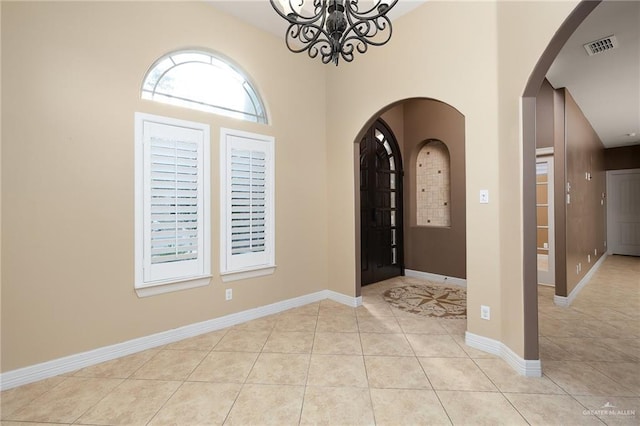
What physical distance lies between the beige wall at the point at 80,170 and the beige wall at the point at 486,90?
2100 mm

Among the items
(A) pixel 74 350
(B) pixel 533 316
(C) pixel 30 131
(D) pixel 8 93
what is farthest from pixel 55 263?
(B) pixel 533 316

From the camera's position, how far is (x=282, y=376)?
220 centimetres

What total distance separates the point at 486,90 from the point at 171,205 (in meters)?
3.13

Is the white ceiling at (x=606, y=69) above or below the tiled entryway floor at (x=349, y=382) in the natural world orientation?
above

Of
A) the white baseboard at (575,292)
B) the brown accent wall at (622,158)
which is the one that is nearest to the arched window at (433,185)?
the white baseboard at (575,292)

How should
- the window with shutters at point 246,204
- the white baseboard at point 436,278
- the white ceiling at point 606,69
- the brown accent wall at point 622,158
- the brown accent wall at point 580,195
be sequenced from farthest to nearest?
the brown accent wall at point 622,158 → the white baseboard at point 436,278 → the brown accent wall at point 580,195 → the window with shutters at point 246,204 → the white ceiling at point 606,69

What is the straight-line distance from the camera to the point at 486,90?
101 inches

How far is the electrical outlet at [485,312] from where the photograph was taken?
2.57 m

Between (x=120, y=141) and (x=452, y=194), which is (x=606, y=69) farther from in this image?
(x=120, y=141)

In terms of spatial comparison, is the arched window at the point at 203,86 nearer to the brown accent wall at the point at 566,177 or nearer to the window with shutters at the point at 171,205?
the window with shutters at the point at 171,205

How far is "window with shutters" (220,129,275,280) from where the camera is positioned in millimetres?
3176

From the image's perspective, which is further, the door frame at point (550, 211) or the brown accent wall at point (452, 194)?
the brown accent wall at point (452, 194)

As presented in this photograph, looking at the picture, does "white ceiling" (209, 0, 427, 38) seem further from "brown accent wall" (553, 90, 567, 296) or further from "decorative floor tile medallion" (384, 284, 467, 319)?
"decorative floor tile medallion" (384, 284, 467, 319)

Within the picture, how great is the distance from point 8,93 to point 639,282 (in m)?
8.46
